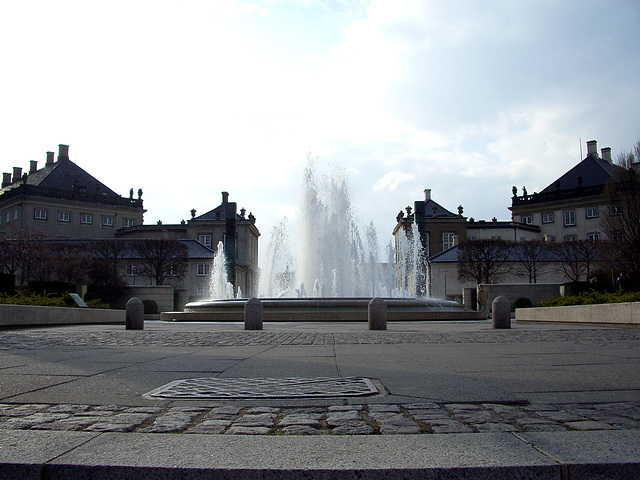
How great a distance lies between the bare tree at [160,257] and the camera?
67.2 meters

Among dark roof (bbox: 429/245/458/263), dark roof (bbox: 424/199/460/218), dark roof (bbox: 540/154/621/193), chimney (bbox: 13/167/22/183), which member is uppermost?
chimney (bbox: 13/167/22/183)

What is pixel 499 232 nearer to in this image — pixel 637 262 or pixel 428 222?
pixel 428 222

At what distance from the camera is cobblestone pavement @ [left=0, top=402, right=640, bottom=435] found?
3934 mm

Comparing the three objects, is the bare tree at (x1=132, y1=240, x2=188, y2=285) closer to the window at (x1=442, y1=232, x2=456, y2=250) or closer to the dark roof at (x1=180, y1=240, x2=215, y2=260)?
the dark roof at (x1=180, y1=240, x2=215, y2=260)

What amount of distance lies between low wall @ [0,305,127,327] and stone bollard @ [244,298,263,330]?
701 cm

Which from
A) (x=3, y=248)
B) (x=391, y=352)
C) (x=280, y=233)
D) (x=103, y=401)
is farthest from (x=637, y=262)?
(x=3, y=248)

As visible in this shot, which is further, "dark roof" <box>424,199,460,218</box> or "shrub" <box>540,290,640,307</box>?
"dark roof" <box>424,199,460,218</box>

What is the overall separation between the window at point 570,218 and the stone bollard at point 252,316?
7520cm

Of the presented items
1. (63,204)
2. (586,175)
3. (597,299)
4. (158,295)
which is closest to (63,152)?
(63,204)

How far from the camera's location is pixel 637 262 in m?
33.6

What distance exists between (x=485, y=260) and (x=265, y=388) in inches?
2415

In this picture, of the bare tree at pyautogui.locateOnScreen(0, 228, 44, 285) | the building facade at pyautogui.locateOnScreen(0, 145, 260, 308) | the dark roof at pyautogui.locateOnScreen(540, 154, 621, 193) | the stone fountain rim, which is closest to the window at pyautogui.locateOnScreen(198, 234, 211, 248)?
the building facade at pyautogui.locateOnScreen(0, 145, 260, 308)

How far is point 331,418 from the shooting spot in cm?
430

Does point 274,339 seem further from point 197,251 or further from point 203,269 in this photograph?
point 197,251
